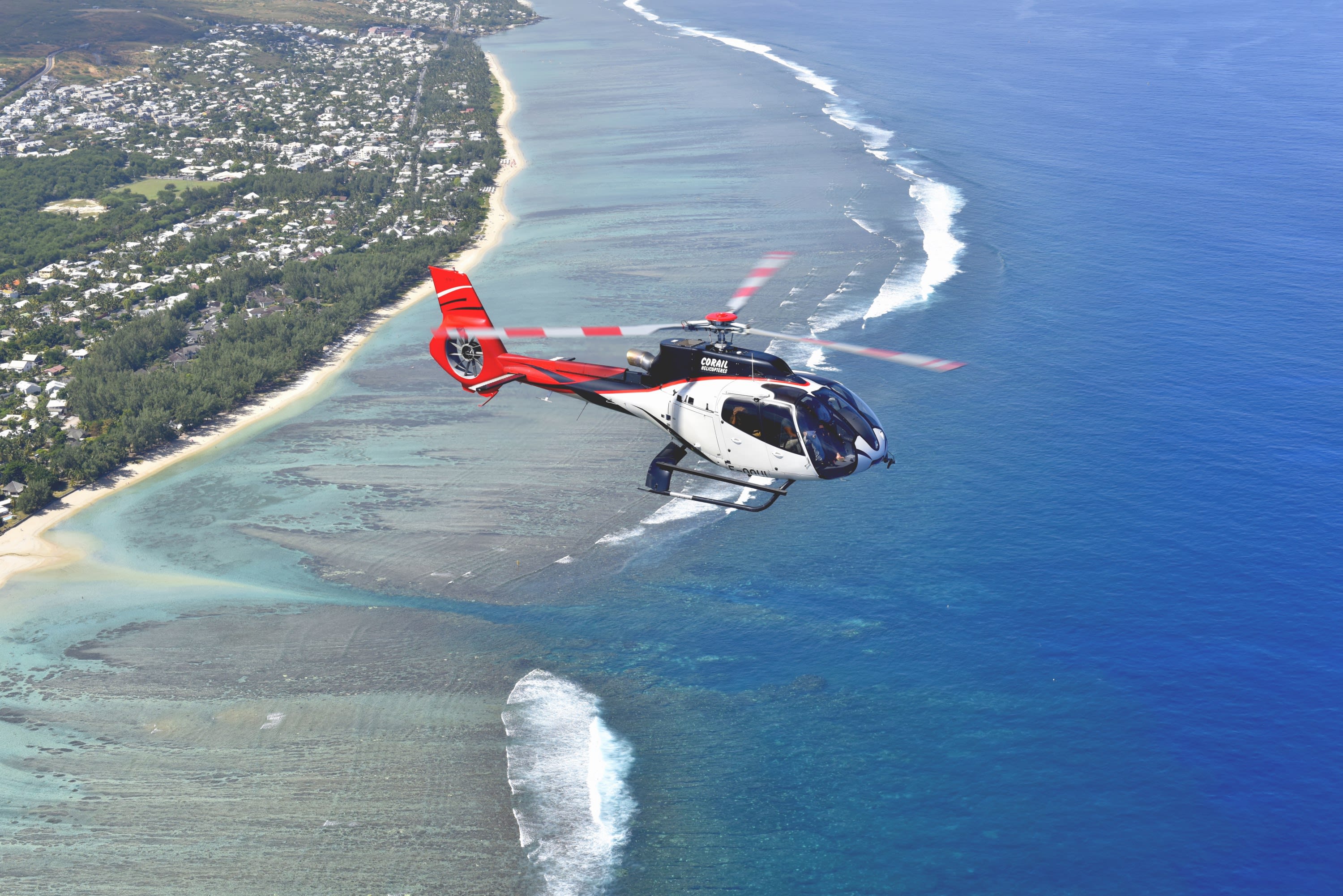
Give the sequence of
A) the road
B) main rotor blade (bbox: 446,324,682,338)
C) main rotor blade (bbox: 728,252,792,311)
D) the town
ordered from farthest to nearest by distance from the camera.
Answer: the road < the town < main rotor blade (bbox: 728,252,792,311) < main rotor blade (bbox: 446,324,682,338)

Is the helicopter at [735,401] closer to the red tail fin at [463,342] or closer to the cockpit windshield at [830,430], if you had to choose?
the cockpit windshield at [830,430]

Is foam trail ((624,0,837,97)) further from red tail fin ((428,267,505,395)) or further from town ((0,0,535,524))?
red tail fin ((428,267,505,395))

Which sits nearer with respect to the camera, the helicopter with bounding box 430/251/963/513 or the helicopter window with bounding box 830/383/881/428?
the helicopter with bounding box 430/251/963/513

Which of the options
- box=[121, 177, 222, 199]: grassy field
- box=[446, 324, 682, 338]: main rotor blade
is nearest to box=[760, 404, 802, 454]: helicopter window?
box=[446, 324, 682, 338]: main rotor blade

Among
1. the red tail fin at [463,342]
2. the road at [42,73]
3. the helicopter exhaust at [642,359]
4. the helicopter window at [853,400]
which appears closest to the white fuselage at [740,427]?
the helicopter window at [853,400]

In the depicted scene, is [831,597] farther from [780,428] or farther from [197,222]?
[197,222]

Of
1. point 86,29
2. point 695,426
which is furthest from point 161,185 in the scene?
point 695,426

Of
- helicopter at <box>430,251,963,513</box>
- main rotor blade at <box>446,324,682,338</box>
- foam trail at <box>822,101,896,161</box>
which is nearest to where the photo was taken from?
main rotor blade at <box>446,324,682,338</box>
